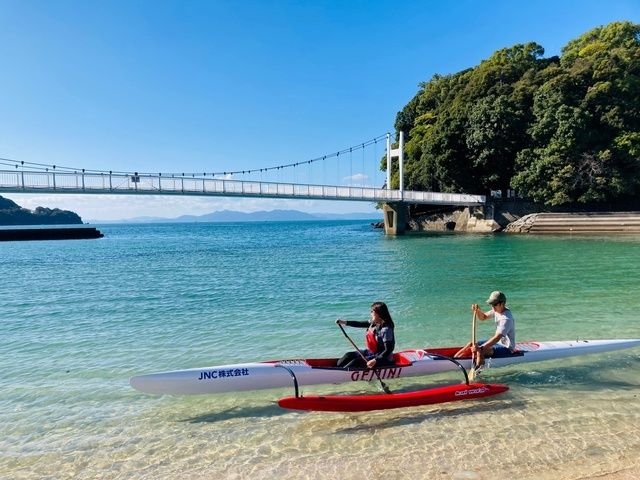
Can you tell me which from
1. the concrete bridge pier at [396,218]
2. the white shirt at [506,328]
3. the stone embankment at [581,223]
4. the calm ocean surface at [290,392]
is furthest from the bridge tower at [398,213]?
the white shirt at [506,328]

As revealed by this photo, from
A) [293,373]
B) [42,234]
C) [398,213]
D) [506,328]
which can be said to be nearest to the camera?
[293,373]

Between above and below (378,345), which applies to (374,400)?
below

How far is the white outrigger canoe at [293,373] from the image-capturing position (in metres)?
6.47

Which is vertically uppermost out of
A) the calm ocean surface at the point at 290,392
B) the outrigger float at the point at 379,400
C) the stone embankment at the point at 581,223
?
the stone embankment at the point at 581,223

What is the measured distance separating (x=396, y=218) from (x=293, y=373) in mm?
49997

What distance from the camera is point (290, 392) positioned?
747 centimetres

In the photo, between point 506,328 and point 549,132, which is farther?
point 549,132

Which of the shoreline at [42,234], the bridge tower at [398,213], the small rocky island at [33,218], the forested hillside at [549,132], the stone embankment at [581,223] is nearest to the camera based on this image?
the stone embankment at [581,223]

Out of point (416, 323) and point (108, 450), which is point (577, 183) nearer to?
point (416, 323)

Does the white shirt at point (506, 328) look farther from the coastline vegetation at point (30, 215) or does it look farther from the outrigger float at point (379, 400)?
the coastline vegetation at point (30, 215)

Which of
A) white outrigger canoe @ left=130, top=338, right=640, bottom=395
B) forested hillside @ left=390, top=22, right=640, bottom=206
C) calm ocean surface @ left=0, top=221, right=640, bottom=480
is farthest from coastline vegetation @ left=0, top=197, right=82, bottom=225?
white outrigger canoe @ left=130, top=338, right=640, bottom=395

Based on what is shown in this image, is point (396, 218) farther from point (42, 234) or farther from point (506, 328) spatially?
point (42, 234)

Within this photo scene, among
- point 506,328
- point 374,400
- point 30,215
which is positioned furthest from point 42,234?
point 30,215

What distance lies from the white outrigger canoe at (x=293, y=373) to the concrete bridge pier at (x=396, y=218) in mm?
47932
